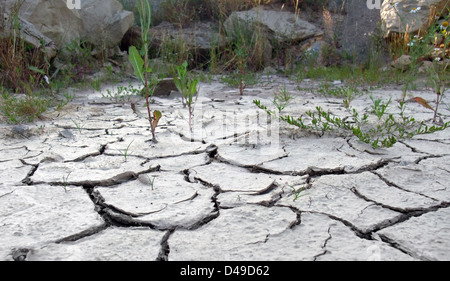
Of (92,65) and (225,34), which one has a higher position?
(225,34)

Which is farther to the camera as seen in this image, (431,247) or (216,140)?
(216,140)

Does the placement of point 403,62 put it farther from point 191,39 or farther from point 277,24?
point 191,39

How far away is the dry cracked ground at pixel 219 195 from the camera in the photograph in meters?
1.33

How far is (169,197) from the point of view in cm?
174

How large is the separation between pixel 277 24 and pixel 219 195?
5.92 meters

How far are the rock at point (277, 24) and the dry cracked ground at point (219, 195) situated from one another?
4.30 metres

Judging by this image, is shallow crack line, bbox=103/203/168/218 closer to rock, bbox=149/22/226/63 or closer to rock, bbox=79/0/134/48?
rock, bbox=149/22/226/63

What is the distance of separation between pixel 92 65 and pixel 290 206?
498cm

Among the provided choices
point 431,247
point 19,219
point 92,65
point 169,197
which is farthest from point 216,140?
point 92,65

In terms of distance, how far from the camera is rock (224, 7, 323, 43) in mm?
6832

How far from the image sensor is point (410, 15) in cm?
615

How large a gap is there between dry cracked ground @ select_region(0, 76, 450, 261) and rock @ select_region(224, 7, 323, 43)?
14.1ft
